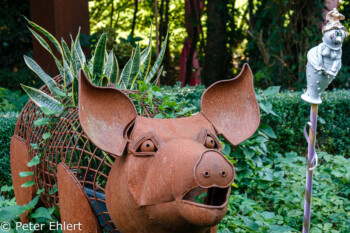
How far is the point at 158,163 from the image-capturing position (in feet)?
5.39

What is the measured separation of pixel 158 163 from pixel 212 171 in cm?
29

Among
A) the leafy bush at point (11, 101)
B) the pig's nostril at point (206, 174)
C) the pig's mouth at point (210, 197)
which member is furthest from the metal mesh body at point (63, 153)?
the leafy bush at point (11, 101)

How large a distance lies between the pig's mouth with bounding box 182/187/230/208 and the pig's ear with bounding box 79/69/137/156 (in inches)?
14.8

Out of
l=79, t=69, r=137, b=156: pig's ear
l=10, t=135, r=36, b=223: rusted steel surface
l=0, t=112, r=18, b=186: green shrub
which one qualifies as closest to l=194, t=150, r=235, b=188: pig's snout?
l=79, t=69, r=137, b=156: pig's ear

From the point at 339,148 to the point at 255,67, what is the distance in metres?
3.00

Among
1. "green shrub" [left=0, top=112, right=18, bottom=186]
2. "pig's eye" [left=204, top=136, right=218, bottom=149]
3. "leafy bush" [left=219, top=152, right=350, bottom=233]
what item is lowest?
"leafy bush" [left=219, top=152, right=350, bottom=233]

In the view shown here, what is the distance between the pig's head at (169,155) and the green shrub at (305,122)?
348cm

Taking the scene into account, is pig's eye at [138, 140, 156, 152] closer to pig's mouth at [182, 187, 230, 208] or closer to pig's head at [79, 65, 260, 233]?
pig's head at [79, 65, 260, 233]

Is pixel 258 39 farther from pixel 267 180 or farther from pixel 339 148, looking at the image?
pixel 267 180

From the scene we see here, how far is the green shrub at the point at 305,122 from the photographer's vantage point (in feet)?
18.5

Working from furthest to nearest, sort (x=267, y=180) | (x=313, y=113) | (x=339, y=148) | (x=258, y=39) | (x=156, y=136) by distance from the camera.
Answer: (x=258, y=39)
(x=339, y=148)
(x=267, y=180)
(x=313, y=113)
(x=156, y=136)

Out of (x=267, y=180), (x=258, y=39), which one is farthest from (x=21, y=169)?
(x=258, y=39)

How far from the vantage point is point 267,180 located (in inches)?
150

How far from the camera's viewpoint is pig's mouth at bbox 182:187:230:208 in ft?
5.03
